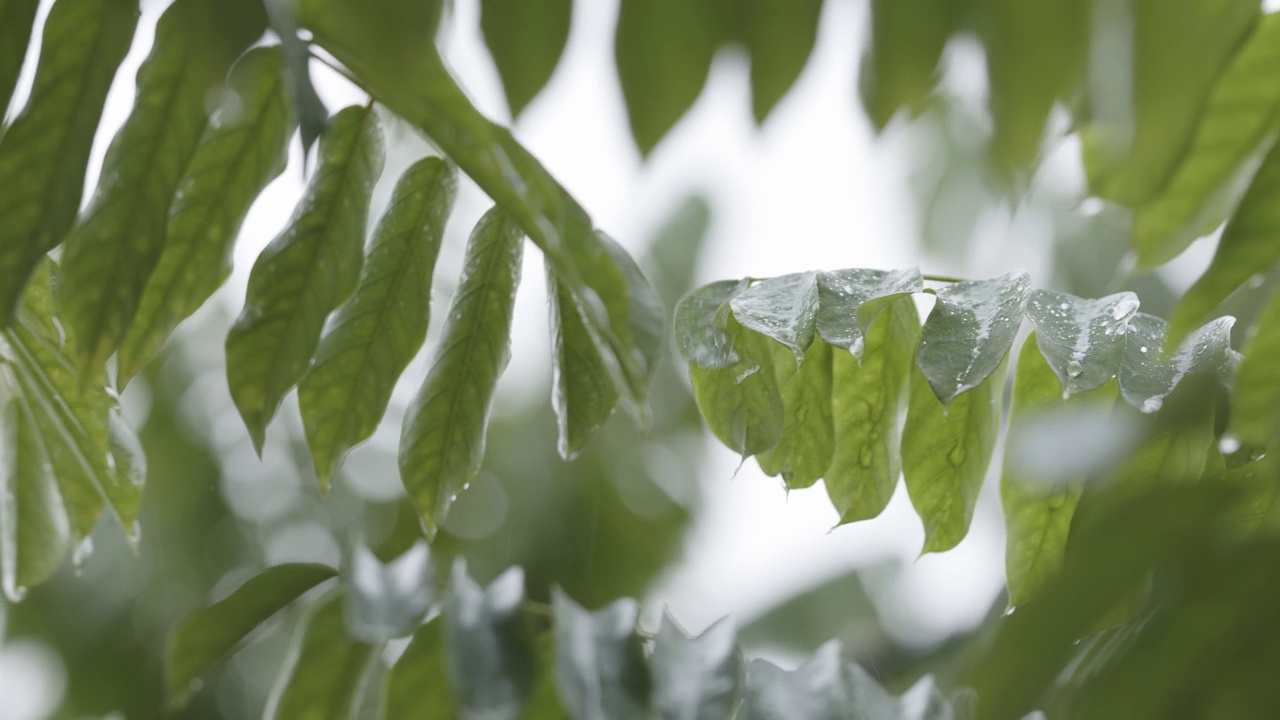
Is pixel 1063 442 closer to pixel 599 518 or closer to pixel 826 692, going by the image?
pixel 826 692

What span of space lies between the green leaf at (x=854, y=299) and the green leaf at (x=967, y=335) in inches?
1.1

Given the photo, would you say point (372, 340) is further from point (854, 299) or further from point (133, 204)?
point (854, 299)

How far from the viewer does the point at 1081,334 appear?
718mm

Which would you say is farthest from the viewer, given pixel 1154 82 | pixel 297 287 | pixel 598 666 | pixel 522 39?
pixel 297 287

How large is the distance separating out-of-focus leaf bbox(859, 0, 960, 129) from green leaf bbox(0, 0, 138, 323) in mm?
426

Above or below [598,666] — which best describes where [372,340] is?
above

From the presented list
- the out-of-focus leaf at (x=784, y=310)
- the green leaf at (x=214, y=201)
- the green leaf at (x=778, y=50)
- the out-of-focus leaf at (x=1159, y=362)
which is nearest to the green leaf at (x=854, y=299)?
the out-of-focus leaf at (x=784, y=310)

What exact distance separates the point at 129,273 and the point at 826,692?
0.47 metres

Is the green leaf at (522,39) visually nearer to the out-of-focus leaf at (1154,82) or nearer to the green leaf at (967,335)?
the out-of-focus leaf at (1154,82)

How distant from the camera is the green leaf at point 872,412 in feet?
2.70

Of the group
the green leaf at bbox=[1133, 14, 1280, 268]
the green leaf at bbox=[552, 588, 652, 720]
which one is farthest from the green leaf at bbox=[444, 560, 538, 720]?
the green leaf at bbox=[1133, 14, 1280, 268]

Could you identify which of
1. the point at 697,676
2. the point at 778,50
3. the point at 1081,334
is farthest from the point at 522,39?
the point at 1081,334

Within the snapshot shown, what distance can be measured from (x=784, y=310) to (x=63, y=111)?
45 cm

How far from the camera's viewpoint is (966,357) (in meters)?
0.69
